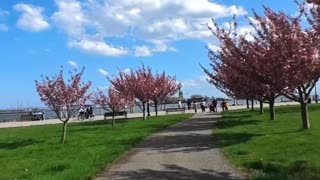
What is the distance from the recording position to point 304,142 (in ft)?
54.2

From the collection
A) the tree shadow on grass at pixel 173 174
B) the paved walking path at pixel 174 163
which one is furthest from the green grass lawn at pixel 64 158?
the tree shadow on grass at pixel 173 174

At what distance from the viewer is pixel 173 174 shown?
1195 centimetres

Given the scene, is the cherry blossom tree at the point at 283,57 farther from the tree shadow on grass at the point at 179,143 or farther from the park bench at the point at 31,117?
the park bench at the point at 31,117

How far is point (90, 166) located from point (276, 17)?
35.8 feet

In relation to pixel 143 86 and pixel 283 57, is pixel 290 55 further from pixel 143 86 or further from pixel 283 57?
pixel 143 86

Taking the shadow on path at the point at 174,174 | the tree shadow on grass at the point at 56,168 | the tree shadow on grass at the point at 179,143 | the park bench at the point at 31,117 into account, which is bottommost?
the shadow on path at the point at 174,174

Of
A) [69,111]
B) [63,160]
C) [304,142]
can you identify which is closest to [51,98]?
[69,111]

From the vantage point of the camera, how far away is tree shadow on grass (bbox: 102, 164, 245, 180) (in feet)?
37.7

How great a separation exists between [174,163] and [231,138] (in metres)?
5.66

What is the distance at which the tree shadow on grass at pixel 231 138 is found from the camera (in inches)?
687

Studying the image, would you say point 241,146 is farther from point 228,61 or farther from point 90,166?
point 228,61

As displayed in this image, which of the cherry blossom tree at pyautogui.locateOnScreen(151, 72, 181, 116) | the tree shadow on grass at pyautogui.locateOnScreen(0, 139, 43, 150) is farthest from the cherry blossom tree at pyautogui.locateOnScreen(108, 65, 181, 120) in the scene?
the tree shadow on grass at pyautogui.locateOnScreen(0, 139, 43, 150)

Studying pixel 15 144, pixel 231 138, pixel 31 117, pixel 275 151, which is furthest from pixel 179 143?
pixel 31 117

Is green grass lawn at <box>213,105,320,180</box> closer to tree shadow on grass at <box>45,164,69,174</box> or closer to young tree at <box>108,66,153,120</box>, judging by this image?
tree shadow on grass at <box>45,164,69,174</box>
